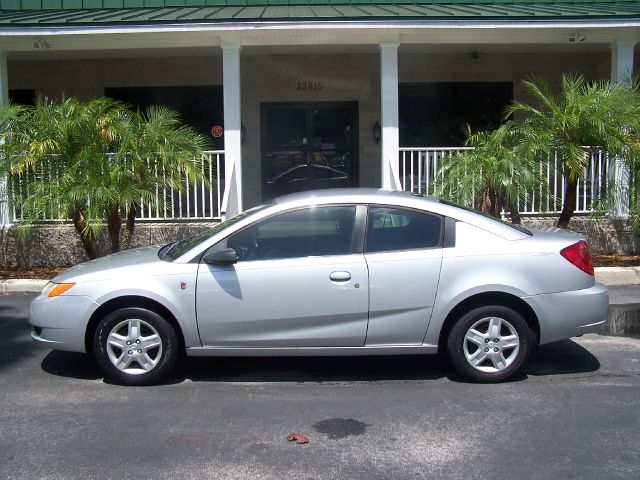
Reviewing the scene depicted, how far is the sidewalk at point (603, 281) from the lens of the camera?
9.80 m

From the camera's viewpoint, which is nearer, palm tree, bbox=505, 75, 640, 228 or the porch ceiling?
palm tree, bbox=505, 75, 640, 228

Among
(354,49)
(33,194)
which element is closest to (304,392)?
(33,194)

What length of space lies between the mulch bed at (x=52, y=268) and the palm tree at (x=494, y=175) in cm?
165

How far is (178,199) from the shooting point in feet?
39.5

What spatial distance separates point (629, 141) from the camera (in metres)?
9.87

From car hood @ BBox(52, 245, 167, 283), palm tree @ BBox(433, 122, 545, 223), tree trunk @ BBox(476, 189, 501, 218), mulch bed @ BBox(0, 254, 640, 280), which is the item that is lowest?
mulch bed @ BBox(0, 254, 640, 280)

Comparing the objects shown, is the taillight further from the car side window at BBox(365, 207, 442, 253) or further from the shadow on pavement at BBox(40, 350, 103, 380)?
the shadow on pavement at BBox(40, 350, 103, 380)

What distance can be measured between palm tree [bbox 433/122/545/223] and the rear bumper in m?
3.79

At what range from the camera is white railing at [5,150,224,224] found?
33.0 feet

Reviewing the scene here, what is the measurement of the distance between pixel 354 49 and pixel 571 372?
8.74m

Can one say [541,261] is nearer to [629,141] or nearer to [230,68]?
[629,141]

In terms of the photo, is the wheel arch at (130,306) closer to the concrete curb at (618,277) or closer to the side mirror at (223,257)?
the side mirror at (223,257)

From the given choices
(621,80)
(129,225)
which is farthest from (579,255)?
(621,80)

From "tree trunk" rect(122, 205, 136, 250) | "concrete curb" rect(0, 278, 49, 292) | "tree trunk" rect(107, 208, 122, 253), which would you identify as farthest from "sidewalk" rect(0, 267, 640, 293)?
"tree trunk" rect(122, 205, 136, 250)
